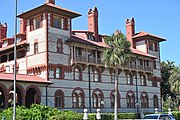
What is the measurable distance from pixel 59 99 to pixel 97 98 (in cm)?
802

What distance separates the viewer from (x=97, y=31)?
5553 centimetres

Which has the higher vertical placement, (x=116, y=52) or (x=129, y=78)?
(x=116, y=52)

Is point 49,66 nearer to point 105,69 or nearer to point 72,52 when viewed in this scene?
point 72,52

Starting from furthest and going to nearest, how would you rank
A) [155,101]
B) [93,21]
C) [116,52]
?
1. [155,101]
2. [93,21]
3. [116,52]

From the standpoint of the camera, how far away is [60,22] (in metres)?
46.9

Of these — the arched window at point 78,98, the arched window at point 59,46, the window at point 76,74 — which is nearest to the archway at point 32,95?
the arched window at point 78,98

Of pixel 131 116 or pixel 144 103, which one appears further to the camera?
pixel 144 103

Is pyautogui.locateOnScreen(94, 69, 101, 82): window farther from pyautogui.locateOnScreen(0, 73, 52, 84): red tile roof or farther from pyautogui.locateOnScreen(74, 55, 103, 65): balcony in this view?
pyautogui.locateOnScreen(0, 73, 52, 84): red tile roof

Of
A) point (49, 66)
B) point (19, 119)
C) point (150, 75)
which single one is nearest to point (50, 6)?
point (49, 66)

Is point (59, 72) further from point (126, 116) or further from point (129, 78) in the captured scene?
point (129, 78)

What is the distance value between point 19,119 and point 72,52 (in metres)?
17.4

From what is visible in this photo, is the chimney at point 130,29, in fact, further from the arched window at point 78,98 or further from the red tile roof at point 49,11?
the arched window at point 78,98

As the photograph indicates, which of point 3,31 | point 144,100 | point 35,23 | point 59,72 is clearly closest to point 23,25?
point 3,31

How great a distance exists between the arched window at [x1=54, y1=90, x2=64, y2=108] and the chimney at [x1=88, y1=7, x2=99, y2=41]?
14176mm
